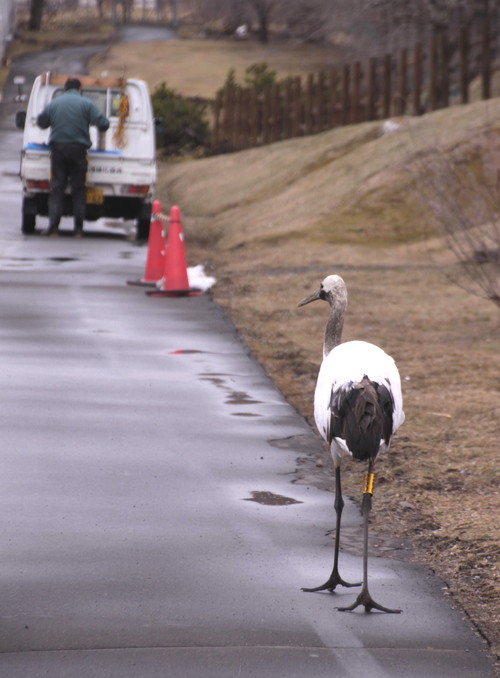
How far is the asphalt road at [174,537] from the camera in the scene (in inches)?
208

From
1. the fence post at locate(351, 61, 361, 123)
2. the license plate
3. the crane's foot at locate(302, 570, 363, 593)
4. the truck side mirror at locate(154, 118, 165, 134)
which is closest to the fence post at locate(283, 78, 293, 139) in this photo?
the fence post at locate(351, 61, 361, 123)

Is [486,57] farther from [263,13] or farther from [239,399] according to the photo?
[263,13]

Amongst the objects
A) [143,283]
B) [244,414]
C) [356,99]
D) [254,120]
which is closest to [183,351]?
[244,414]

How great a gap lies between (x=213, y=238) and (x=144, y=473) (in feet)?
52.6

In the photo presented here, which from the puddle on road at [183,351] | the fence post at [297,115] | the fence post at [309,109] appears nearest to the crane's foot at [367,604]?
the puddle on road at [183,351]

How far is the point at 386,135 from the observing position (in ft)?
89.6

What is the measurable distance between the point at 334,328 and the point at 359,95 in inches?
1087

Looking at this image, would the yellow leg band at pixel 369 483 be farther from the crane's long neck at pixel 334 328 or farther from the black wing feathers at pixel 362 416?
the crane's long neck at pixel 334 328

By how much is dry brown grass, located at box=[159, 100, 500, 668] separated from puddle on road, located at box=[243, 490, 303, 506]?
43 cm

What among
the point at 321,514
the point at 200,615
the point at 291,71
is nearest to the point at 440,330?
the point at 321,514

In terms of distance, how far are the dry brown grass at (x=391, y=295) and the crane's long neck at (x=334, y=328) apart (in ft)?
3.24

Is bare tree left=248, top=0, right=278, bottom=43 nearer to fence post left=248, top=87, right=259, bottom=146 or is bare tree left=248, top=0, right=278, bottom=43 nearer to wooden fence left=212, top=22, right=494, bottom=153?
wooden fence left=212, top=22, right=494, bottom=153

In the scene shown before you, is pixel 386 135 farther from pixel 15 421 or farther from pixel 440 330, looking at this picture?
pixel 15 421

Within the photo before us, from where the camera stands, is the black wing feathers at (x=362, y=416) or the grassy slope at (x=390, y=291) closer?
the black wing feathers at (x=362, y=416)
